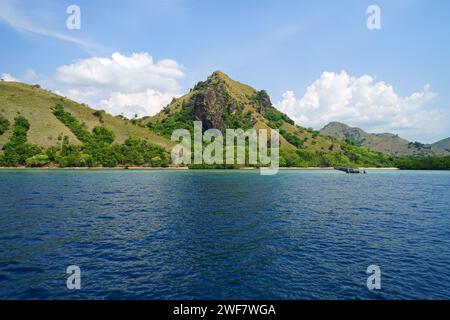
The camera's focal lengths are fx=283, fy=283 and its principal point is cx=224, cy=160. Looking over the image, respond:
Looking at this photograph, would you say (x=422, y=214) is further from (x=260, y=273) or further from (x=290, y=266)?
(x=260, y=273)

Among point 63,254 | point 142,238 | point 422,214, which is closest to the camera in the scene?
point 63,254

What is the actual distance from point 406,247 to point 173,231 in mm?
30814

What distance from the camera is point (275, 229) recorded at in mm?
43406

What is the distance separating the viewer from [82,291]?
22469mm

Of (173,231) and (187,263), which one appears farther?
(173,231)

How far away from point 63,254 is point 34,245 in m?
5.75

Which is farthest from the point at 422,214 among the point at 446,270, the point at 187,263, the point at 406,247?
the point at 187,263
